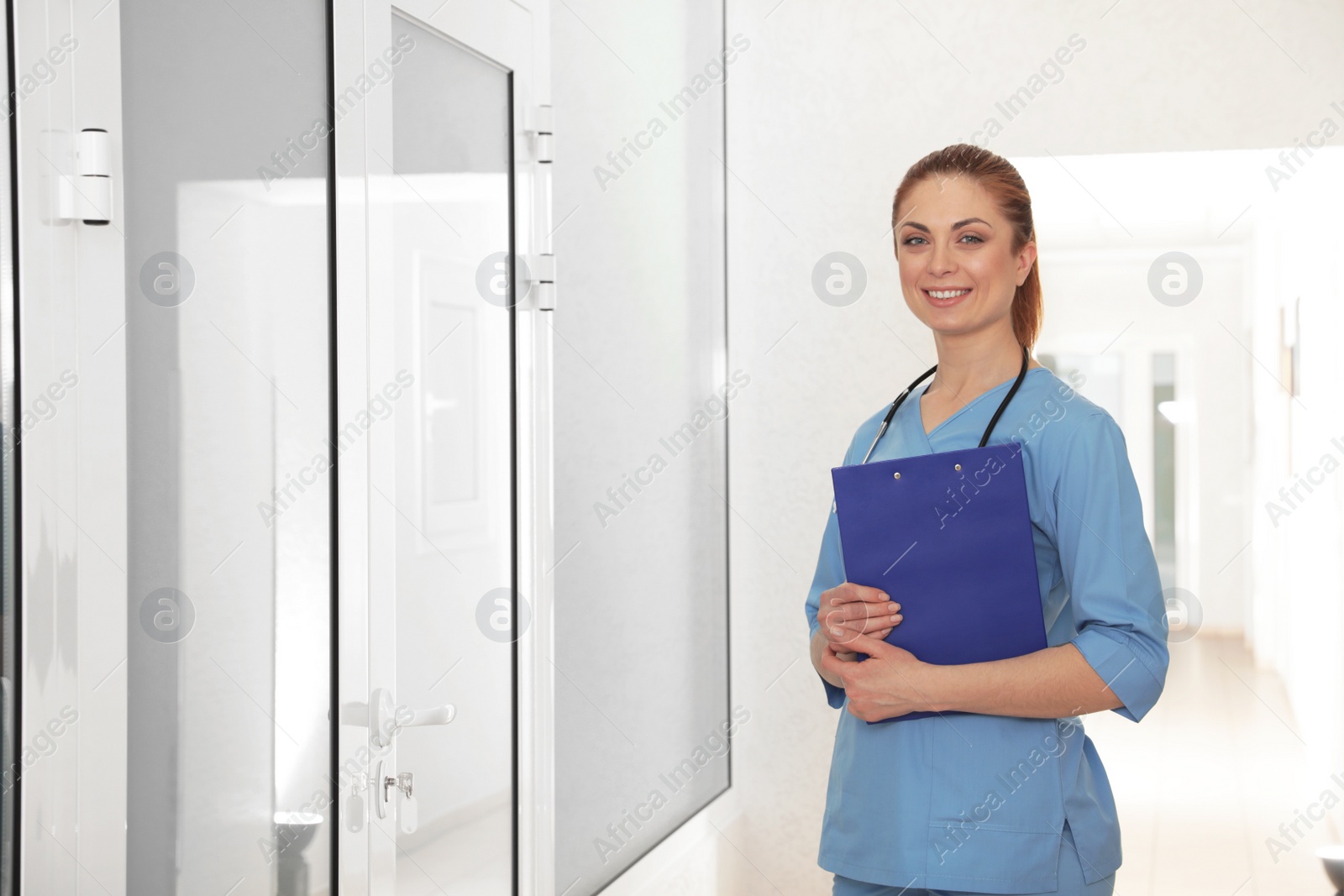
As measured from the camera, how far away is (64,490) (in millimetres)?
1025

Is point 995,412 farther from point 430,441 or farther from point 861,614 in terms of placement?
point 430,441

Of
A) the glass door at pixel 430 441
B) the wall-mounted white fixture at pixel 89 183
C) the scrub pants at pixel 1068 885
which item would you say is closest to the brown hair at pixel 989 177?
the scrub pants at pixel 1068 885

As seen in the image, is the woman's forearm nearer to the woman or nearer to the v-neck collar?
the woman

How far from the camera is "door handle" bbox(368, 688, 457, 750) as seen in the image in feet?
4.89

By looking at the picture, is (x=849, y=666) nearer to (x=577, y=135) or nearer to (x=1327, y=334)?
(x=577, y=135)

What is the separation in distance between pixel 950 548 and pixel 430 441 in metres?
0.81

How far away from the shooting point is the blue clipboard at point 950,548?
46.2 inches

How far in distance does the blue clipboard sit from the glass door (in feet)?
2.18

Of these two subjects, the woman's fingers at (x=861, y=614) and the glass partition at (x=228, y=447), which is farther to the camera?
the woman's fingers at (x=861, y=614)

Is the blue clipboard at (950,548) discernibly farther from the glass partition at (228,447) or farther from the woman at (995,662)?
the glass partition at (228,447)

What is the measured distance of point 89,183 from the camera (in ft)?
3.41

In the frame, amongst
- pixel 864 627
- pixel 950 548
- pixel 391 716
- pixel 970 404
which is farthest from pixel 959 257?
Result: pixel 391 716

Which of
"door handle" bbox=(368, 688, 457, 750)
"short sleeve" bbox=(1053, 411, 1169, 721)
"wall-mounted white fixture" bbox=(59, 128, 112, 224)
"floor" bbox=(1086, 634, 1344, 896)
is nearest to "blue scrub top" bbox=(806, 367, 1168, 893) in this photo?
"short sleeve" bbox=(1053, 411, 1169, 721)

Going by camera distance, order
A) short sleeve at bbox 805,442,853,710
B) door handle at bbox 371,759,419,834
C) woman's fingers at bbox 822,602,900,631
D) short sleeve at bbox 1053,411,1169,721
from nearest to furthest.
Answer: short sleeve at bbox 1053,411,1169,721 → woman's fingers at bbox 822,602,900,631 → short sleeve at bbox 805,442,853,710 → door handle at bbox 371,759,419,834
